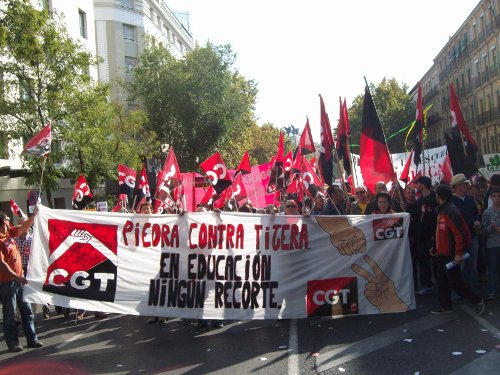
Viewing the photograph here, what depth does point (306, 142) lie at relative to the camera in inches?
463

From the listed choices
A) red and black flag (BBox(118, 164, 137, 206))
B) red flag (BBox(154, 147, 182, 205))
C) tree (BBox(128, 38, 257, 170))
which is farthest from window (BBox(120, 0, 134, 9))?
red flag (BBox(154, 147, 182, 205))

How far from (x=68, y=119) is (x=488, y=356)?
1592 centimetres

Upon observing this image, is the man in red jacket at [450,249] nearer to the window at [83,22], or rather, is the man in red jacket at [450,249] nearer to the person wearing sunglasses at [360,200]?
the person wearing sunglasses at [360,200]

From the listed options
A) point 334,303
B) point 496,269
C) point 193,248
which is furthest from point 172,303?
point 496,269

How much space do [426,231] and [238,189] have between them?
3.98 m

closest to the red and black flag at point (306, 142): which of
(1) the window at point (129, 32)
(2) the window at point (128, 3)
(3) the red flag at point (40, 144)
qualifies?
(3) the red flag at point (40, 144)

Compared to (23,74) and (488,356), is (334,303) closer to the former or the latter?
(488,356)

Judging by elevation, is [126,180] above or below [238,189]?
above

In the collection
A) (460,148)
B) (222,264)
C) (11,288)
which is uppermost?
(460,148)

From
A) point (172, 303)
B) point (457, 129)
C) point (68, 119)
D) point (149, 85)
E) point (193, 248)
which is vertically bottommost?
point (172, 303)

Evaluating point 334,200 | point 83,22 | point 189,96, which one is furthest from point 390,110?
point 334,200

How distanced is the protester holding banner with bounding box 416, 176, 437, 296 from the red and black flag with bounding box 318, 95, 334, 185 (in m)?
1.77

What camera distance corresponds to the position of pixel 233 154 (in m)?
43.6

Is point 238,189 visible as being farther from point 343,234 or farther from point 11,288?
point 11,288
